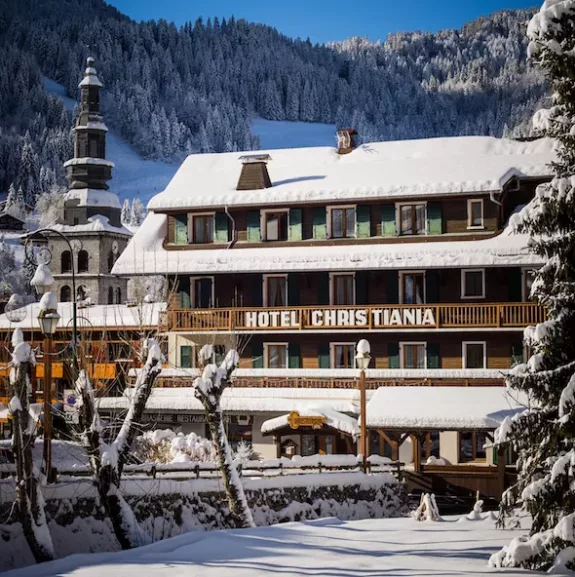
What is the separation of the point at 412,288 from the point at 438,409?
936 cm

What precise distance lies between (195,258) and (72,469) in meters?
21.7

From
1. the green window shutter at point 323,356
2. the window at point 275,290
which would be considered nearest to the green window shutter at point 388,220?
the window at point 275,290

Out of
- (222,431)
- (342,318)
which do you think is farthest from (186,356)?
(222,431)

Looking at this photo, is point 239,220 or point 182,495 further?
point 239,220

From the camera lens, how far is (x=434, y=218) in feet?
157

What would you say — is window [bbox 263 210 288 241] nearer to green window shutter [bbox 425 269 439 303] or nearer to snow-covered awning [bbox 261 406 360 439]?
green window shutter [bbox 425 269 439 303]

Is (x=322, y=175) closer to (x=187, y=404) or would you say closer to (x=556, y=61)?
(x=187, y=404)

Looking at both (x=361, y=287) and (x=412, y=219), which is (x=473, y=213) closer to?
(x=412, y=219)

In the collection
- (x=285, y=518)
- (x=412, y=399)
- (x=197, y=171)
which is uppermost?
(x=197, y=171)

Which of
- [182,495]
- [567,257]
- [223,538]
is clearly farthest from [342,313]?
[567,257]

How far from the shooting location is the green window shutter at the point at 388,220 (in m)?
48.2

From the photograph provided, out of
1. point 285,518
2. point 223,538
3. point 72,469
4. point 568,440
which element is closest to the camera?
point 568,440

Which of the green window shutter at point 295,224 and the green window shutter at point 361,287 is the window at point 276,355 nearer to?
the green window shutter at point 361,287

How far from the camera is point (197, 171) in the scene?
54.4 m
